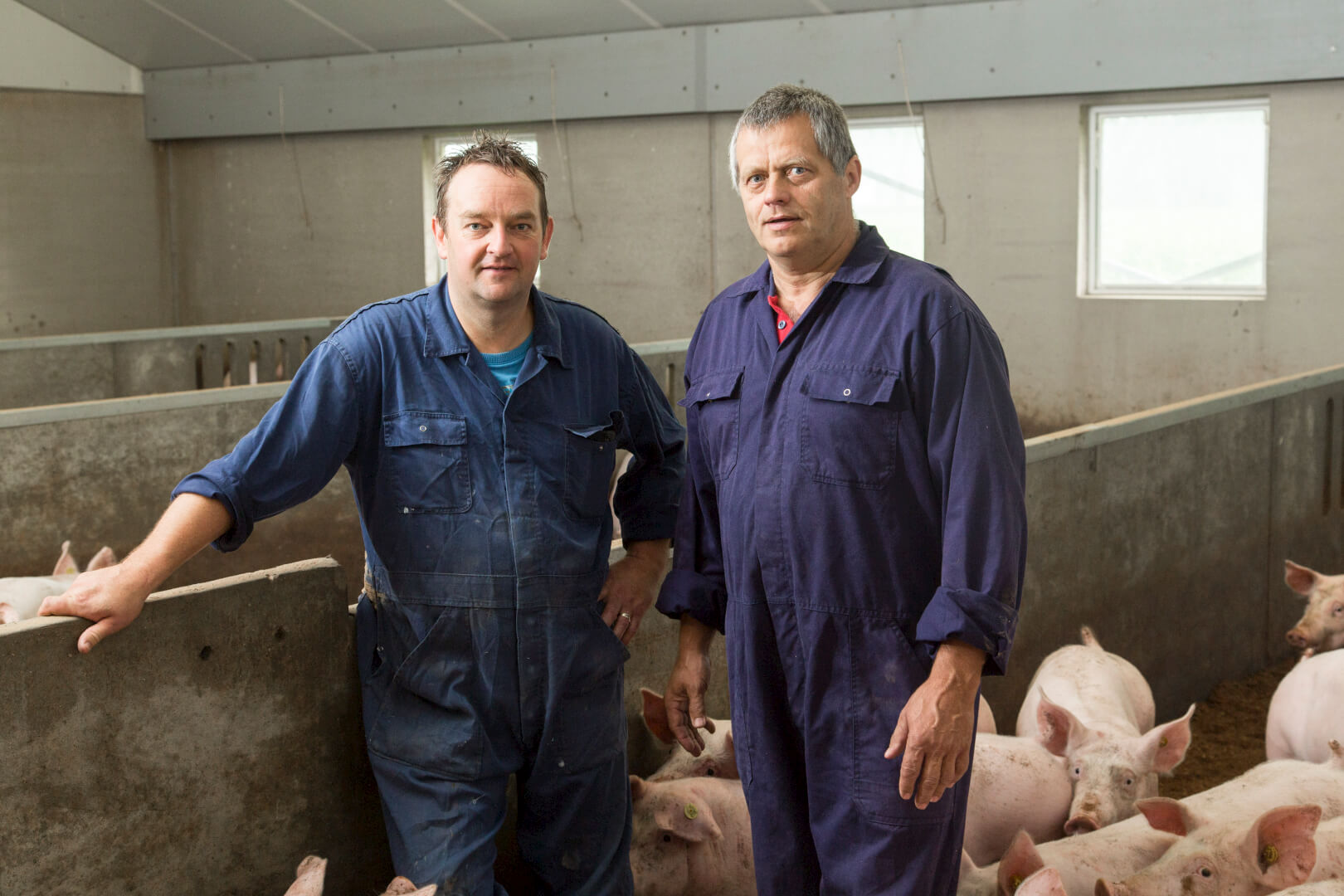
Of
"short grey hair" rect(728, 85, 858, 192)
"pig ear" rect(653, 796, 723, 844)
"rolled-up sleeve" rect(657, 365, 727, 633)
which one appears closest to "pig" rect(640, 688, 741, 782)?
"pig ear" rect(653, 796, 723, 844)

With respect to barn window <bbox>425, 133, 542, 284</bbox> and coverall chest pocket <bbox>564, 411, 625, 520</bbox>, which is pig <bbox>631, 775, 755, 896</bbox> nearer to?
coverall chest pocket <bbox>564, 411, 625, 520</bbox>

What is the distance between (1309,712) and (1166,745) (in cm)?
89

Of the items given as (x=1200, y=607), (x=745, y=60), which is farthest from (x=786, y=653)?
(x=745, y=60)

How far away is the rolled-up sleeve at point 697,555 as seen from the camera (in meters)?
2.44

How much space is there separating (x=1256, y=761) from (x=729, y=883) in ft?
8.06

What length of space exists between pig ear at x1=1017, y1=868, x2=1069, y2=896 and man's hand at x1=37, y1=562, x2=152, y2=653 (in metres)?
1.62

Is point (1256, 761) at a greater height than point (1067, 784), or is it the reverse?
point (1067, 784)

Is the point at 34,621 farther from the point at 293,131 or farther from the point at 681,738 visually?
the point at 293,131

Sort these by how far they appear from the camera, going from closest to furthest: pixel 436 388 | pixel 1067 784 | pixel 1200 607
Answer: pixel 436 388 → pixel 1067 784 → pixel 1200 607

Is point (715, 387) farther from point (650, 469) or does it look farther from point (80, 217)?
point (80, 217)

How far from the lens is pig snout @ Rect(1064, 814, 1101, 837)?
3291 millimetres

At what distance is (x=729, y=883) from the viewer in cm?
300

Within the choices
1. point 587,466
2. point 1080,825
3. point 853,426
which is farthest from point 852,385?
point 1080,825

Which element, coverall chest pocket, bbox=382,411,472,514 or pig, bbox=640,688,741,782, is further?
pig, bbox=640,688,741,782
